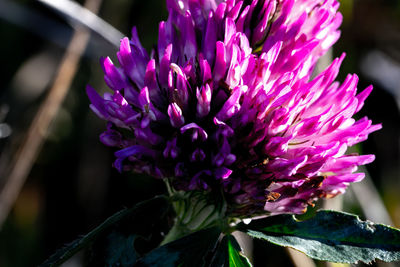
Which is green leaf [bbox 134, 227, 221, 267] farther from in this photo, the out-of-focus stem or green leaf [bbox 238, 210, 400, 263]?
the out-of-focus stem

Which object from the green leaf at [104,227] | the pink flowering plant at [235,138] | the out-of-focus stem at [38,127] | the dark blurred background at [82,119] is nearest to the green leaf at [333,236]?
the pink flowering plant at [235,138]

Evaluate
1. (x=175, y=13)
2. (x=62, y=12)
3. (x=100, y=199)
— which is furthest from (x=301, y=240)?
(x=100, y=199)

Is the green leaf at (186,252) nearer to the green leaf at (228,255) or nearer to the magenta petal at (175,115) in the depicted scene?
the green leaf at (228,255)

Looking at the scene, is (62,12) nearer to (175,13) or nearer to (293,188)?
(175,13)

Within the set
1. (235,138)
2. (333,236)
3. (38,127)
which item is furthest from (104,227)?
(38,127)

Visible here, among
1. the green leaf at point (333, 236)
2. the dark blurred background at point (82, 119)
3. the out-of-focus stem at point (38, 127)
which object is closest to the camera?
the green leaf at point (333, 236)

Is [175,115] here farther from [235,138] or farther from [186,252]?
[186,252]

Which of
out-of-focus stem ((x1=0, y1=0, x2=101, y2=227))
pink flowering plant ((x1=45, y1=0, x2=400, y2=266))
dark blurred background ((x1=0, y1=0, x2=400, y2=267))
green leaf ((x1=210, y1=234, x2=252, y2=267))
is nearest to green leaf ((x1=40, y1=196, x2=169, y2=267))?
pink flowering plant ((x1=45, y1=0, x2=400, y2=266))

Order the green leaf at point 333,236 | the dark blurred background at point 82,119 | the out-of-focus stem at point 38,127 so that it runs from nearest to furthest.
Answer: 1. the green leaf at point 333,236
2. the out-of-focus stem at point 38,127
3. the dark blurred background at point 82,119
